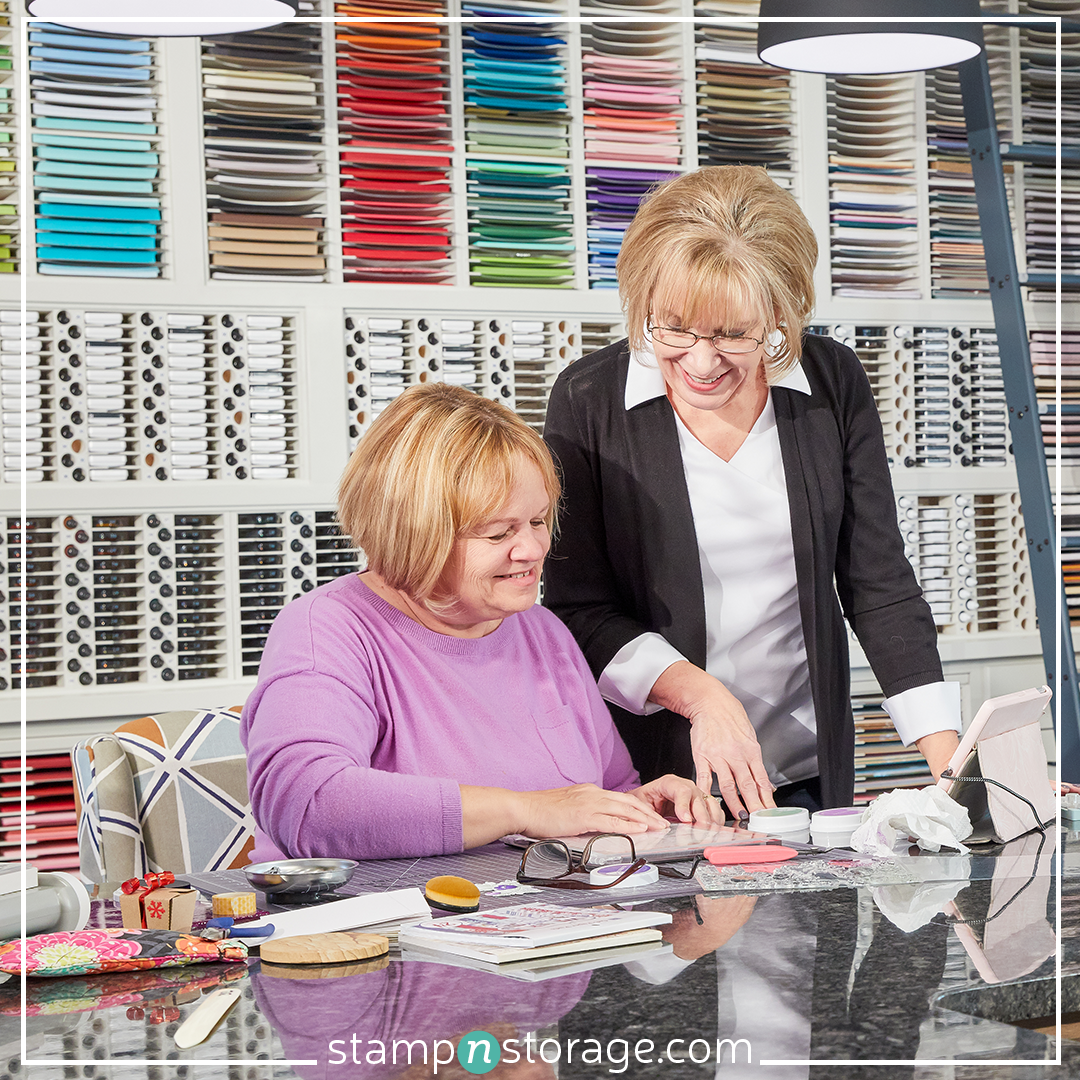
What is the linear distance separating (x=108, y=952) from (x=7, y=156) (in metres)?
2.33

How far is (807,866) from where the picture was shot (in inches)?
55.7

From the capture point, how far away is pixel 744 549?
2.03m

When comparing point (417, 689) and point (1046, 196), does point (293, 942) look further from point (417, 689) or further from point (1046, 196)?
point (1046, 196)

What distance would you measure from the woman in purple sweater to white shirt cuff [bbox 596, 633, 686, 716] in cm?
11

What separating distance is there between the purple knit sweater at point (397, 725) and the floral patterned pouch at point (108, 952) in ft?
1.19

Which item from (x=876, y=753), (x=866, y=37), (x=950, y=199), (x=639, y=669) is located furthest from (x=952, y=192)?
(x=639, y=669)

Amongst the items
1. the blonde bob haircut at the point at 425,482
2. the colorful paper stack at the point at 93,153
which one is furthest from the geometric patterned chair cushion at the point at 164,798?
the colorful paper stack at the point at 93,153

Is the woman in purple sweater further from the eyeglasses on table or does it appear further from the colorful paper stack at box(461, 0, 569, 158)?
the colorful paper stack at box(461, 0, 569, 158)

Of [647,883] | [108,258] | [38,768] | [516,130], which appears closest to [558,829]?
[647,883]

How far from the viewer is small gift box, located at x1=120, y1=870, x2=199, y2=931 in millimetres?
1247

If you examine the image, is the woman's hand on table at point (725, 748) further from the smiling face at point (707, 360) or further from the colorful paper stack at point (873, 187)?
the colorful paper stack at point (873, 187)

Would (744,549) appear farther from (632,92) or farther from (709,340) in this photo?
(632,92)

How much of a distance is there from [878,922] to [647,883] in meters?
0.24

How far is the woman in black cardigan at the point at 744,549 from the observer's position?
6.35 feet
